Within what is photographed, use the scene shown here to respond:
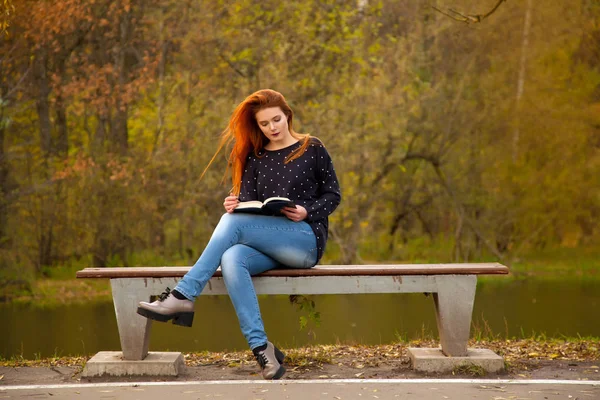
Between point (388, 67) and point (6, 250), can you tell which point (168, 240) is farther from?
point (388, 67)

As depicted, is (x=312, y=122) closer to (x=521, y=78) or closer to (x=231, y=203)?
(x=521, y=78)

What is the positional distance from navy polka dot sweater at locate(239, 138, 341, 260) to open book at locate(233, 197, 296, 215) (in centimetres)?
19

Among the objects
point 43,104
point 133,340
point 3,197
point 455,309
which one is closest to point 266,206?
point 133,340

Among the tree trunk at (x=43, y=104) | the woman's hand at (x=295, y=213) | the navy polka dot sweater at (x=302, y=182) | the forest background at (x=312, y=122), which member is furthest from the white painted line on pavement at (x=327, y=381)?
the tree trunk at (x=43, y=104)

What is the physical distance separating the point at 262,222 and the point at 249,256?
0.23 m

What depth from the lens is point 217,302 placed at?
1462cm

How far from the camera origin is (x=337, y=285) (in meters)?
5.41

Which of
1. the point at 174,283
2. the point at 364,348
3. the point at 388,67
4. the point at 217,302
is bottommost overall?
the point at 217,302

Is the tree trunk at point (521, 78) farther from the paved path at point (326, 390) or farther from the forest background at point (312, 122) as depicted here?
the paved path at point (326, 390)

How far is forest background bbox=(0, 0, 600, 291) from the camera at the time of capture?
52.1 ft

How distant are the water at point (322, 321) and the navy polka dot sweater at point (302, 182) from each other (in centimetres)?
313

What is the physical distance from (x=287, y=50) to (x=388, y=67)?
2.03 metres

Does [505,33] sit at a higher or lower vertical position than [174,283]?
higher

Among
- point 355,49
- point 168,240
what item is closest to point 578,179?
point 355,49
